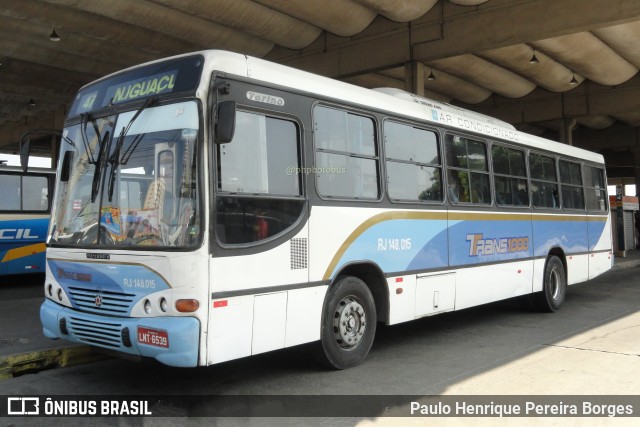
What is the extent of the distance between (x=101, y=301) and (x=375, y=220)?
300 cm

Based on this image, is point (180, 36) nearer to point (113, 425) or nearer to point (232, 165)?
point (232, 165)

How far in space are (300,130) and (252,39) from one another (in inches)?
473

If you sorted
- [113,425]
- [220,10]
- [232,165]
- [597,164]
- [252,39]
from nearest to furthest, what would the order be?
[113,425]
[232,165]
[597,164]
[220,10]
[252,39]

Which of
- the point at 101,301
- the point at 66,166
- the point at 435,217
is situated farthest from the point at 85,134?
the point at 435,217

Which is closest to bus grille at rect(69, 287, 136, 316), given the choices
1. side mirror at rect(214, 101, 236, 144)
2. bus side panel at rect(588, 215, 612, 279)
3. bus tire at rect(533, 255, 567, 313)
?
side mirror at rect(214, 101, 236, 144)

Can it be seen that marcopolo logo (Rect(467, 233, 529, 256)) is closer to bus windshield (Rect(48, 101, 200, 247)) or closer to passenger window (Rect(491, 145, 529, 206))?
passenger window (Rect(491, 145, 529, 206))

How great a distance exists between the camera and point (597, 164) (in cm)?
1281

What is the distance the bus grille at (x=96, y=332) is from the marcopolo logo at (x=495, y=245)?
497 cm

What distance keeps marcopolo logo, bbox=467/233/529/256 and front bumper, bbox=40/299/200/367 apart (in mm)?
4717

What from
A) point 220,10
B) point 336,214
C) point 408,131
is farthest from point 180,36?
point 336,214

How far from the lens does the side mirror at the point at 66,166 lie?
5.93 metres

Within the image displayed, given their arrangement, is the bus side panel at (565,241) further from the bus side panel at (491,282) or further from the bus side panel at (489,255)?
the bus side panel at (491,282)

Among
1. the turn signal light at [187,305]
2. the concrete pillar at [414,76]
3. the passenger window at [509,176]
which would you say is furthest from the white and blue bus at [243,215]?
the concrete pillar at [414,76]

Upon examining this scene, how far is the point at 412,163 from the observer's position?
7.43m
